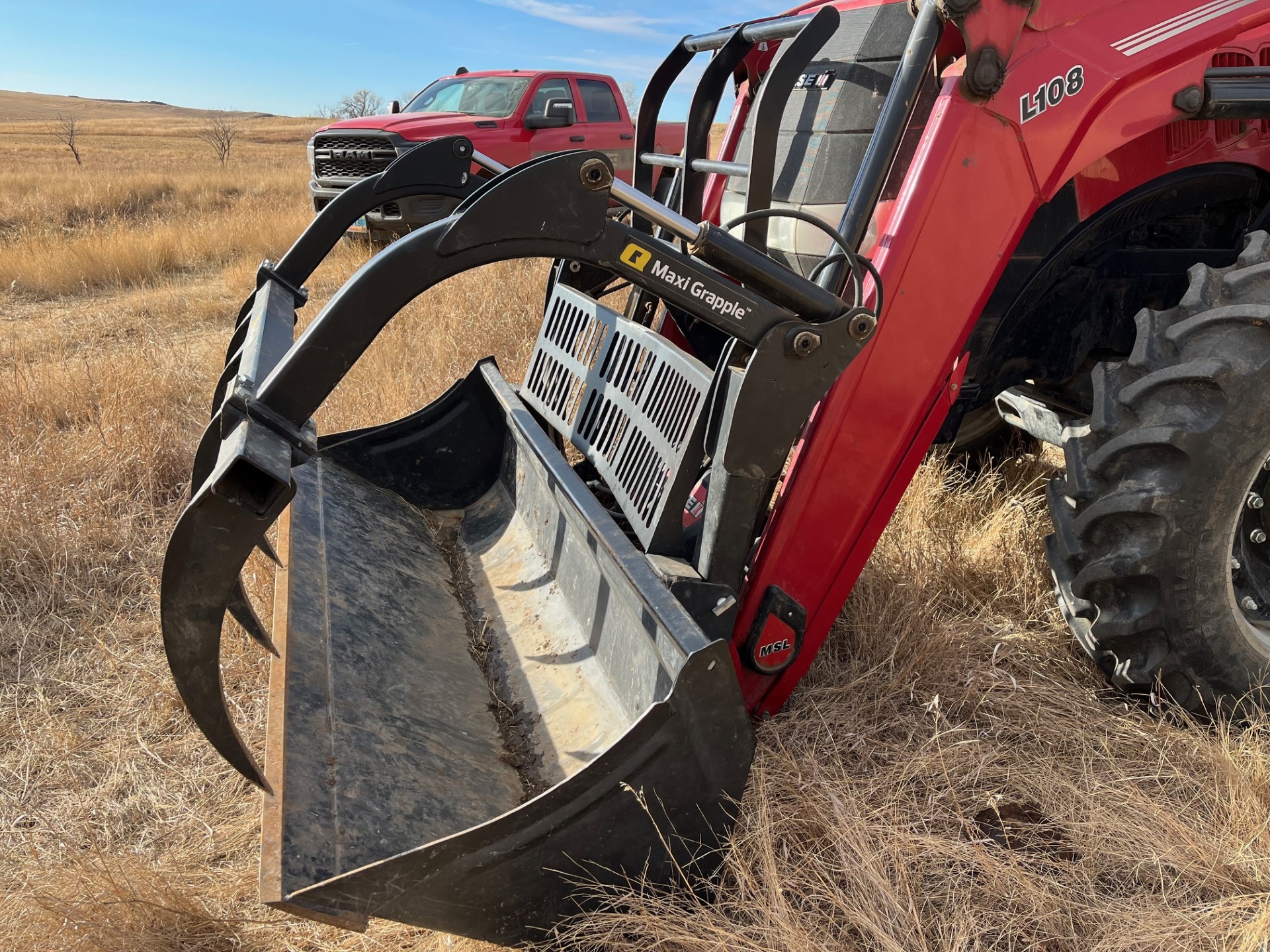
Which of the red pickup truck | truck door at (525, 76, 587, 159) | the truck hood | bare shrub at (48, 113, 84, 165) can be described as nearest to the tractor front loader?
the red pickup truck

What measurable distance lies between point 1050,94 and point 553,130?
9.90 m

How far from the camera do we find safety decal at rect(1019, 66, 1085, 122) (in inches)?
90.0

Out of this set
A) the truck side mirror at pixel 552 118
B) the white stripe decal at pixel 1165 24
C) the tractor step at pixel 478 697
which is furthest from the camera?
the truck side mirror at pixel 552 118

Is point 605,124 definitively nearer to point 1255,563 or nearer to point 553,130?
point 553,130

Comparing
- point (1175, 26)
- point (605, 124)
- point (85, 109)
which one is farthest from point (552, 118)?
point (85, 109)

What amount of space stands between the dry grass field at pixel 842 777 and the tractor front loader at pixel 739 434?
22 centimetres

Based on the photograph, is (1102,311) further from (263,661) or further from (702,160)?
(263,661)

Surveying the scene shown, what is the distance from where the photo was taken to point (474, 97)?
38.1 feet

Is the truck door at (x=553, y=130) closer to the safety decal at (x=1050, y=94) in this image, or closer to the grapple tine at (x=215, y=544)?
the safety decal at (x=1050, y=94)

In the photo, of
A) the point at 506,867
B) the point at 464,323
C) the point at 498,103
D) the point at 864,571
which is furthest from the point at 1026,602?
the point at 498,103

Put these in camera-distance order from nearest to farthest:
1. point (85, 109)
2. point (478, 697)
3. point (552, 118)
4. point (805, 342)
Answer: point (805, 342)
point (478, 697)
point (552, 118)
point (85, 109)

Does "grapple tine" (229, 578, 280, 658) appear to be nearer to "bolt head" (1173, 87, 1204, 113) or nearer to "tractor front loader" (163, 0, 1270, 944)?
"tractor front loader" (163, 0, 1270, 944)

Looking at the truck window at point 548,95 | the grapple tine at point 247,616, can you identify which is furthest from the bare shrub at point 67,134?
the grapple tine at point 247,616

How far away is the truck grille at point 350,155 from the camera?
1063 centimetres
